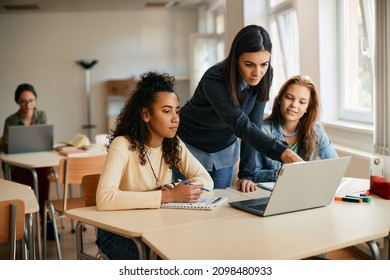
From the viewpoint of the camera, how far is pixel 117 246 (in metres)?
1.72

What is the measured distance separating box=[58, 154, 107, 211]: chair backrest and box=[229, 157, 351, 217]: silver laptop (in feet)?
4.73

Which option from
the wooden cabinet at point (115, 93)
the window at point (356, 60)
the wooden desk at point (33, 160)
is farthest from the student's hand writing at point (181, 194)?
the wooden cabinet at point (115, 93)

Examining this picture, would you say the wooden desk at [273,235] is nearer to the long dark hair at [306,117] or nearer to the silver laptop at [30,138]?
the long dark hair at [306,117]

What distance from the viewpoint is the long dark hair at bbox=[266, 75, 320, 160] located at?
2.27 metres

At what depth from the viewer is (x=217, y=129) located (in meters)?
2.23

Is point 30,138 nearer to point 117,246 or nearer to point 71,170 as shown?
point 71,170

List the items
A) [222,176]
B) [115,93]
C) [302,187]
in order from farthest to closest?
[115,93]
[222,176]
[302,187]

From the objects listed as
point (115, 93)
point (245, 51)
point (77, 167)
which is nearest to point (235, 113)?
point (245, 51)

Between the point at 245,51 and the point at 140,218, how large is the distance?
746mm

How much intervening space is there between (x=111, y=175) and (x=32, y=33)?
22.7 ft
